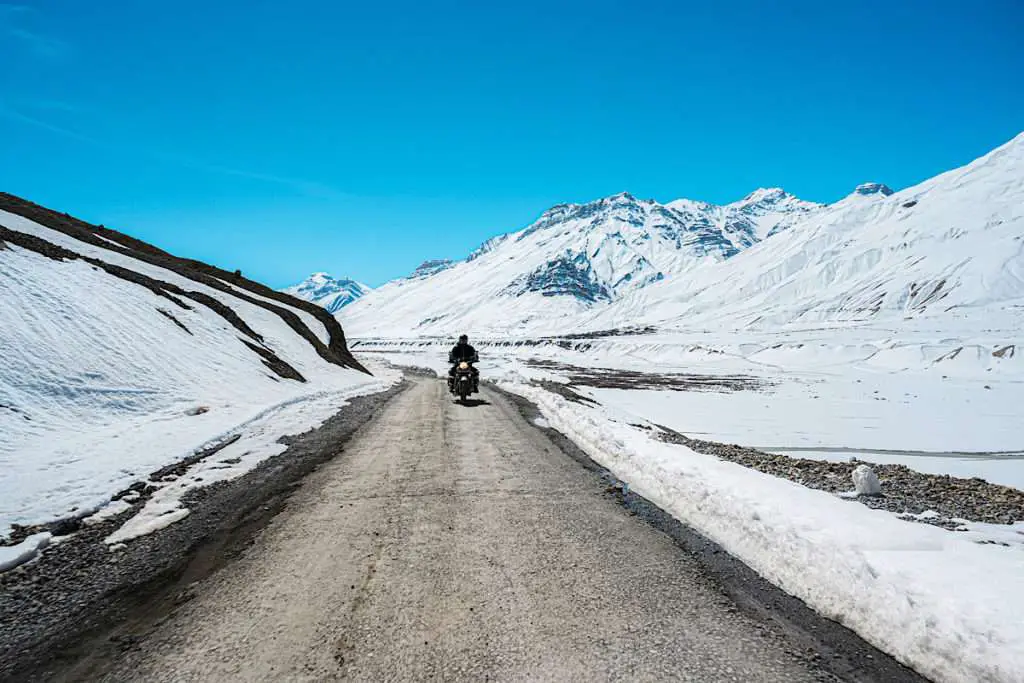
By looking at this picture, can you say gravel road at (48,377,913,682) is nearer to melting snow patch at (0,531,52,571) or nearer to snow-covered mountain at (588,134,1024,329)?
melting snow patch at (0,531,52,571)

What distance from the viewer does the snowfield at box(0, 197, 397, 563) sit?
666 cm

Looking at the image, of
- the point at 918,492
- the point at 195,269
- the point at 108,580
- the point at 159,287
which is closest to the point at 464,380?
the point at 159,287

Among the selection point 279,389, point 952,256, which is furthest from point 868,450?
point 952,256

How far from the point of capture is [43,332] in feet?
36.6

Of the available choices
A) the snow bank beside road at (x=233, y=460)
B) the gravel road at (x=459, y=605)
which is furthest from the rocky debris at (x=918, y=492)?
the snow bank beside road at (x=233, y=460)

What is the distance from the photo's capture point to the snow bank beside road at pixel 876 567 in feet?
10.6

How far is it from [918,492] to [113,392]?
15.1 meters

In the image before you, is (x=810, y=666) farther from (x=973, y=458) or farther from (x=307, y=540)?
(x=973, y=458)

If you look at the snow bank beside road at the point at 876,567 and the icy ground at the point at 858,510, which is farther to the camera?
the icy ground at the point at 858,510

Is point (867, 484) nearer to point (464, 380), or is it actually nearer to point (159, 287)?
point (464, 380)

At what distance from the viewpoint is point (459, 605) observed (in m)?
3.80

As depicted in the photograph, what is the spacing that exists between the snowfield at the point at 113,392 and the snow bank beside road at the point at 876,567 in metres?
6.25

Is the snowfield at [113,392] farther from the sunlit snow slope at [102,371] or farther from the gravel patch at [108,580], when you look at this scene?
the gravel patch at [108,580]

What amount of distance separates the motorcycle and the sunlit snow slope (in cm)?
521
